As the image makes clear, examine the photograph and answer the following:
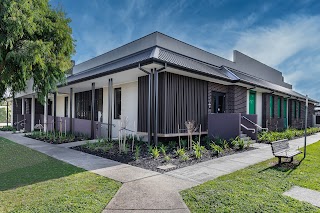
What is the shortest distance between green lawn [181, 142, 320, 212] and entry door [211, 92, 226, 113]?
23.4 feet

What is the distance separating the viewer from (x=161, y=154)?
8.53 m

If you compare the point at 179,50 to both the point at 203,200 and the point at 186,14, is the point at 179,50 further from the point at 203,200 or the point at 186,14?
the point at 203,200

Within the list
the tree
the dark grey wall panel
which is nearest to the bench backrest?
the dark grey wall panel

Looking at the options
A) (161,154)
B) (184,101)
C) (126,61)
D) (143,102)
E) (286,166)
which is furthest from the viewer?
(126,61)

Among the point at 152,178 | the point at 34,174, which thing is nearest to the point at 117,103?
the point at 34,174

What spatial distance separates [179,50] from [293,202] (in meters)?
9.86

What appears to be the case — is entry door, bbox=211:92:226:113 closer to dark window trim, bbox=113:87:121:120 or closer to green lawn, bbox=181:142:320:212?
dark window trim, bbox=113:87:121:120

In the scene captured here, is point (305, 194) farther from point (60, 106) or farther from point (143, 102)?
point (60, 106)

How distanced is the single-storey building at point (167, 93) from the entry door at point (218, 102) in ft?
0.20

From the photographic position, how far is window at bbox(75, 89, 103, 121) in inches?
635

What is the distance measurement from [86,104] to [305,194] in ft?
51.8

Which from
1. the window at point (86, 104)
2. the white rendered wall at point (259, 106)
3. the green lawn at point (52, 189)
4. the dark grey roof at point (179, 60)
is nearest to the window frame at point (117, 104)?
the window at point (86, 104)

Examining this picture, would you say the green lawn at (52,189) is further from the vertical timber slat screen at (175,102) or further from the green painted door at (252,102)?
the green painted door at (252,102)

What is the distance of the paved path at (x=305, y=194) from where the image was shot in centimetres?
415
